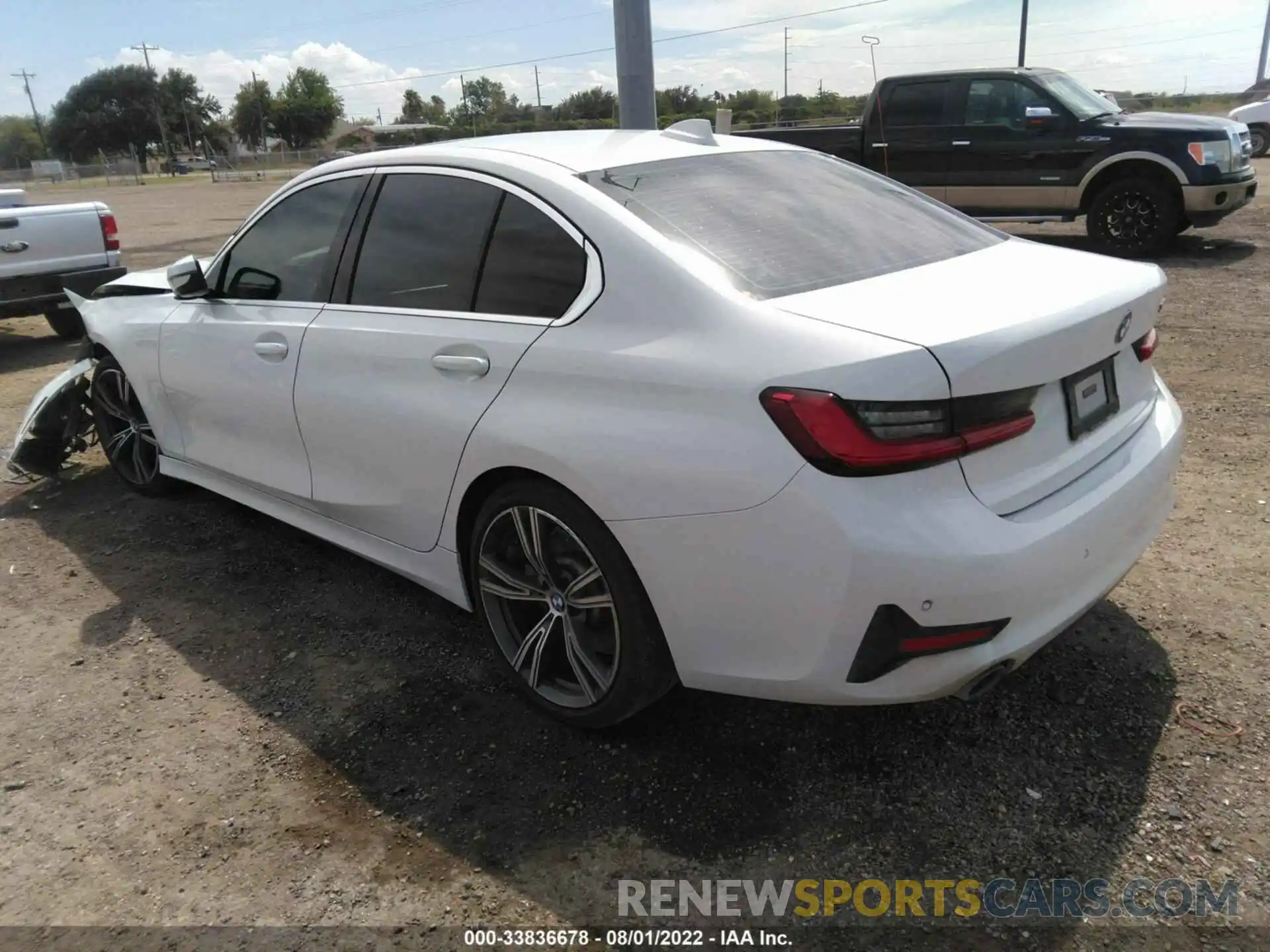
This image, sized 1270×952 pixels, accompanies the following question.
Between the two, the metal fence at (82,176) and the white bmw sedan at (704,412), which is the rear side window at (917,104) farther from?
the metal fence at (82,176)

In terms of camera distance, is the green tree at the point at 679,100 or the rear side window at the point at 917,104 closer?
the rear side window at the point at 917,104

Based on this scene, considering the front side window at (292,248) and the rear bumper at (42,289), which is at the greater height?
the front side window at (292,248)

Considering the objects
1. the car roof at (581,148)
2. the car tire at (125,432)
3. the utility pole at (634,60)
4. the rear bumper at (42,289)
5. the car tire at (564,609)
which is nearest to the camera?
the car tire at (564,609)

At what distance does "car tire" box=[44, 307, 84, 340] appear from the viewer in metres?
9.69

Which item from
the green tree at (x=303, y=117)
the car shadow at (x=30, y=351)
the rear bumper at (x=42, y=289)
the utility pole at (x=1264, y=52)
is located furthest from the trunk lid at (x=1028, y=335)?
the green tree at (x=303, y=117)

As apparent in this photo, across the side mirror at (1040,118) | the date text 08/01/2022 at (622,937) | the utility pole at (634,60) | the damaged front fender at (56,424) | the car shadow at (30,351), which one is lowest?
the car shadow at (30,351)

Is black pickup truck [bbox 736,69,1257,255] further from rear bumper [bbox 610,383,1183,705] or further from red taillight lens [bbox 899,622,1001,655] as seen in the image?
red taillight lens [bbox 899,622,1001,655]

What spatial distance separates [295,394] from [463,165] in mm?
1084

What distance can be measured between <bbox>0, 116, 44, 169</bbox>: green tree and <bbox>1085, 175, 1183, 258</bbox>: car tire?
334ft

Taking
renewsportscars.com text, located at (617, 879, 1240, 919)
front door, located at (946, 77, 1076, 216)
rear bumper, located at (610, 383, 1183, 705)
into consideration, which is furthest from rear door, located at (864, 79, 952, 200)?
renewsportscars.com text, located at (617, 879, 1240, 919)

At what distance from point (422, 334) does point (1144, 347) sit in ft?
7.41

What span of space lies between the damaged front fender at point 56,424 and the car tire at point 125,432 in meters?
0.17

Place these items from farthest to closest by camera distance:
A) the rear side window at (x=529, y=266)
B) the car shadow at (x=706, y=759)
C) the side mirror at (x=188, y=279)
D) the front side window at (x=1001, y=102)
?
1. the front side window at (x=1001, y=102)
2. the side mirror at (x=188, y=279)
3. the rear side window at (x=529, y=266)
4. the car shadow at (x=706, y=759)

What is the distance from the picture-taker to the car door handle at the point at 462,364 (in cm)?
286
